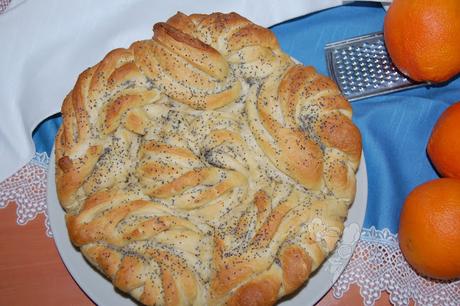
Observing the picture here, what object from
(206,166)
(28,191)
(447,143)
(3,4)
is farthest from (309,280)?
(3,4)

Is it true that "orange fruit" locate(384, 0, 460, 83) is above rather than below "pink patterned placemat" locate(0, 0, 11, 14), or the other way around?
below

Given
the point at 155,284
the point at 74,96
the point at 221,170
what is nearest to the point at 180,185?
the point at 221,170

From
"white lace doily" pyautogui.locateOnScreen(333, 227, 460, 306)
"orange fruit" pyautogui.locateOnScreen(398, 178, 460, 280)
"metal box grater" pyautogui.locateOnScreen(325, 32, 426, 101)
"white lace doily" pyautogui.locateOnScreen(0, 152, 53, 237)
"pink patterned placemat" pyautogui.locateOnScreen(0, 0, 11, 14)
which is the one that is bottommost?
"white lace doily" pyautogui.locateOnScreen(333, 227, 460, 306)

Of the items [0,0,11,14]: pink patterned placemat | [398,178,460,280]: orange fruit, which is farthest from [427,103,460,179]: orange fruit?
[0,0,11,14]: pink patterned placemat

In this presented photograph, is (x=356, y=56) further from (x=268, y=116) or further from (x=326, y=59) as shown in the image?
(x=268, y=116)

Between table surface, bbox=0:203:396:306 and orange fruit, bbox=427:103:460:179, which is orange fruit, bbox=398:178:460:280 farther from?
table surface, bbox=0:203:396:306

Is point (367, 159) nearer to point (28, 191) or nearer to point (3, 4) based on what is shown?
point (28, 191)
